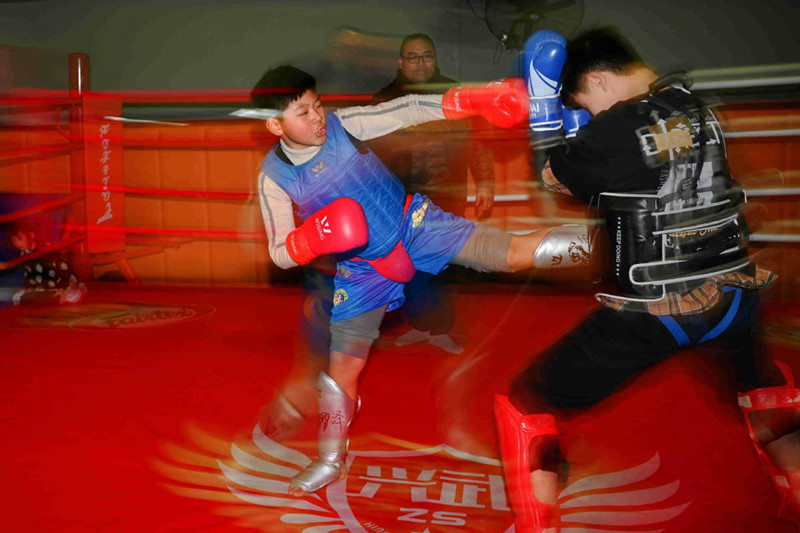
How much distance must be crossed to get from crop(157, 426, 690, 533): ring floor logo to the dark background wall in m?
2.67

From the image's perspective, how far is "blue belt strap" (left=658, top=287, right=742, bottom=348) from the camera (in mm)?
1227

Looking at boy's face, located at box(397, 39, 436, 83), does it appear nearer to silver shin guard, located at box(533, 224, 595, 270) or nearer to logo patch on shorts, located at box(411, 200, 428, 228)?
logo patch on shorts, located at box(411, 200, 428, 228)

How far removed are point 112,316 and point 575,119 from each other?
2.61 metres

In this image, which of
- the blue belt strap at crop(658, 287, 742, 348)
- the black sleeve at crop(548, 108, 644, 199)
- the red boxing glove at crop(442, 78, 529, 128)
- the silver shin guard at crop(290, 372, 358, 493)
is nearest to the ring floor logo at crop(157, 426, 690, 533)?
the silver shin guard at crop(290, 372, 358, 493)

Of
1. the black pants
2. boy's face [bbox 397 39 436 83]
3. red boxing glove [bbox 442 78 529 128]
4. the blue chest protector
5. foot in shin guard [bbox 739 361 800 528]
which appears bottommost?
foot in shin guard [bbox 739 361 800 528]

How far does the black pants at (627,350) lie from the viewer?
1241 mm

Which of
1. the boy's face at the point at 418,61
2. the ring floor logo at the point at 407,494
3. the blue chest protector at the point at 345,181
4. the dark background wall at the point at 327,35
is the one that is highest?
the dark background wall at the point at 327,35

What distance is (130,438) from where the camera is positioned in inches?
77.0

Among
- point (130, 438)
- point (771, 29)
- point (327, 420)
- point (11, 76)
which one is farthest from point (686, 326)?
point (11, 76)

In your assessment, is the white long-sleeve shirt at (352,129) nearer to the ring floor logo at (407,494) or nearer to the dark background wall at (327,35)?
the ring floor logo at (407,494)

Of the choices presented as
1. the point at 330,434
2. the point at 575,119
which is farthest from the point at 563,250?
the point at 330,434

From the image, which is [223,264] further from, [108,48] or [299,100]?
[299,100]

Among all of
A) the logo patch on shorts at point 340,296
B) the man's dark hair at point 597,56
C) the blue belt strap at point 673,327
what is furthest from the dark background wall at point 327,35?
the blue belt strap at point 673,327

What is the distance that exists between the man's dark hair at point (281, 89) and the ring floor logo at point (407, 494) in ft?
3.08
